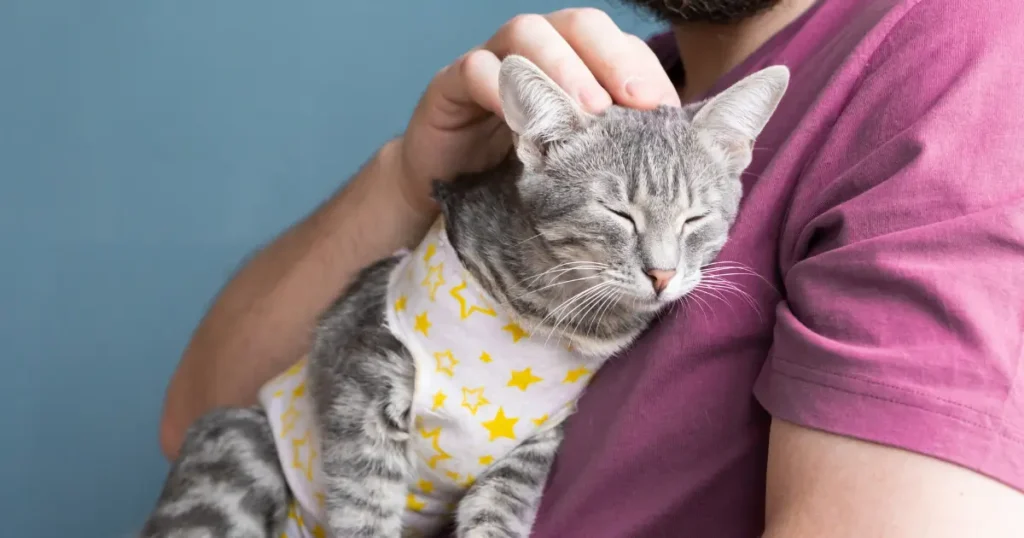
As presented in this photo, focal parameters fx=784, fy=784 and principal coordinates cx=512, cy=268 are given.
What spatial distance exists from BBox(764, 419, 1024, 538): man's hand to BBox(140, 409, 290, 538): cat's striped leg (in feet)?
2.85

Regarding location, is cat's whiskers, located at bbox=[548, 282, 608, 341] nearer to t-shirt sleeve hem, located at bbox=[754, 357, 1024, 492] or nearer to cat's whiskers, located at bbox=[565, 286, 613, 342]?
cat's whiskers, located at bbox=[565, 286, 613, 342]

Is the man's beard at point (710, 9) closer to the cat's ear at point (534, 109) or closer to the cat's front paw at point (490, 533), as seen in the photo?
the cat's ear at point (534, 109)

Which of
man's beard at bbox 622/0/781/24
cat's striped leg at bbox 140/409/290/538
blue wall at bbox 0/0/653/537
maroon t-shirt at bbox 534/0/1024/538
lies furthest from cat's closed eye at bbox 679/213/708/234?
blue wall at bbox 0/0/653/537

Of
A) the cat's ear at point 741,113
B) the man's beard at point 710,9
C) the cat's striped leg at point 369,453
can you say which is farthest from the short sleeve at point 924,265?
the cat's striped leg at point 369,453

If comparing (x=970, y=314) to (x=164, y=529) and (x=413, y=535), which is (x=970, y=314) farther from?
(x=164, y=529)

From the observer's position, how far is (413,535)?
4.27ft

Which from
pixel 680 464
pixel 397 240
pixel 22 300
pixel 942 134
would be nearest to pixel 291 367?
pixel 397 240

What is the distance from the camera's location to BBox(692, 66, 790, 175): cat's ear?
968 mm

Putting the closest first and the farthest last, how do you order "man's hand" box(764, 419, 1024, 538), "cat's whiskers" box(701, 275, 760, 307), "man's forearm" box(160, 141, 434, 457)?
"man's hand" box(764, 419, 1024, 538), "cat's whiskers" box(701, 275, 760, 307), "man's forearm" box(160, 141, 434, 457)

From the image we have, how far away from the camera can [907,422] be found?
65 cm

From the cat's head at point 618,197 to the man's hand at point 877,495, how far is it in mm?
344

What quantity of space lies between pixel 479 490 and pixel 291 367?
0.52 meters

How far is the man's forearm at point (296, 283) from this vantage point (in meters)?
1.47

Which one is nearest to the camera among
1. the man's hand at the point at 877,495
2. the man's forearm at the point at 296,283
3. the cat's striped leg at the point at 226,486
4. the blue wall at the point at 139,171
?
the man's hand at the point at 877,495
